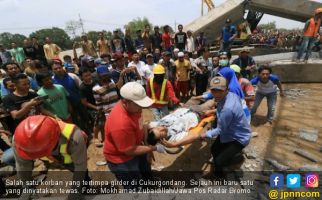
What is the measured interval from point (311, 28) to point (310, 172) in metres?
6.25

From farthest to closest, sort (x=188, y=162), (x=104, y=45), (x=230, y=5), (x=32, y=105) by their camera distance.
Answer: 1. (x=230, y=5)
2. (x=104, y=45)
3. (x=188, y=162)
4. (x=32, y=105)

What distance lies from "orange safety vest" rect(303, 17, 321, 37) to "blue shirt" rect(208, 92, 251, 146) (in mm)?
6562

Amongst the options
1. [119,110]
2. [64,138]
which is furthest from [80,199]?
[119,110]

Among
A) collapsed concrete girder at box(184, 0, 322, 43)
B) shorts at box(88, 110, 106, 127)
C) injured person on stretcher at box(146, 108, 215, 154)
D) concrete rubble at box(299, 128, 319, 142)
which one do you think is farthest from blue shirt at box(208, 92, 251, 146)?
collapsed concrete girder at box(184, 0, 322, 43)

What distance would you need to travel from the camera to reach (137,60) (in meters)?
6.98

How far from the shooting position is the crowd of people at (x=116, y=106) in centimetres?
230

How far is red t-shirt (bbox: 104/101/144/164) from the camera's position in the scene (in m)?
2.56

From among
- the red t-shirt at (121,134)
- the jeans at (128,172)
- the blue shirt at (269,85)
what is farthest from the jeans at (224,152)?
the blue shirt at (269,85)

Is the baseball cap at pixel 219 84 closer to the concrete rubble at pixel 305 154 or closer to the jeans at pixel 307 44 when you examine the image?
the concrete rubble at pixel 305 154

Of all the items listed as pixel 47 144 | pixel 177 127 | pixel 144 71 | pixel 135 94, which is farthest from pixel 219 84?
pixel 144 71

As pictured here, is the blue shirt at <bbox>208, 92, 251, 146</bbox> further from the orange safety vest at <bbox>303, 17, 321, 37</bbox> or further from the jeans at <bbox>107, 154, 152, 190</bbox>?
the orange safety vest at <bbox>303, 17, 321, 37</bbox>

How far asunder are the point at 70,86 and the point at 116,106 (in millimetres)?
2591

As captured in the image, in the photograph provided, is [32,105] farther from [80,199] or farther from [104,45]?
[104,45]

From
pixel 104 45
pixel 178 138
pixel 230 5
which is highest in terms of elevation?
pixel 230 5
